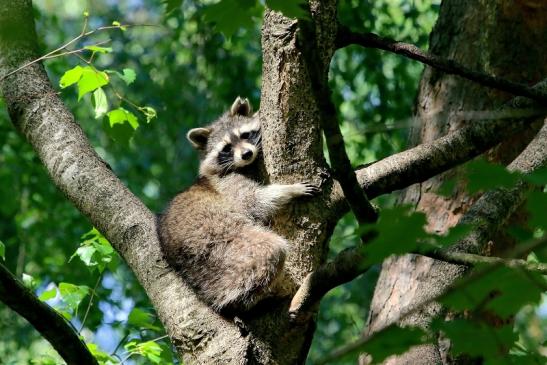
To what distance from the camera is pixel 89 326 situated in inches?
369

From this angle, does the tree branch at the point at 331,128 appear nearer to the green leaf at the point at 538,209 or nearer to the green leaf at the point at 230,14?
the green leaf at the point at 230,14

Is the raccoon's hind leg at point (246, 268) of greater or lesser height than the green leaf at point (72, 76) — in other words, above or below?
below

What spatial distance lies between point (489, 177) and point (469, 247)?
1940 mm

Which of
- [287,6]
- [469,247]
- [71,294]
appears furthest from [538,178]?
[71,294]

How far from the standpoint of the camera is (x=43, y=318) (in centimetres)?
324

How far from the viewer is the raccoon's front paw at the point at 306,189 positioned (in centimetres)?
382

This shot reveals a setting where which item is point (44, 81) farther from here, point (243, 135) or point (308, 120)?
point (243, 135)

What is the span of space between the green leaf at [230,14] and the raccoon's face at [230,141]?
12.3 feet

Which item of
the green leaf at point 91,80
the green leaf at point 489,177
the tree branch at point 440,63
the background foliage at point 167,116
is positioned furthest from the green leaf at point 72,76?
the background foliage at point 167,116

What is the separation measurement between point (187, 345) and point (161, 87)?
8.92 meters

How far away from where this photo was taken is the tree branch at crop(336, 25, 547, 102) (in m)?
3.81

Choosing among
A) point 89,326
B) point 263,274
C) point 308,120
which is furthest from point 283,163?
point 89,326

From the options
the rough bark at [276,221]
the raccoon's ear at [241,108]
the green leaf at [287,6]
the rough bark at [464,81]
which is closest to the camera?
the green leaf at [287,6]

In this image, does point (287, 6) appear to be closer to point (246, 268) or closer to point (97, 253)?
point (246, 268)
